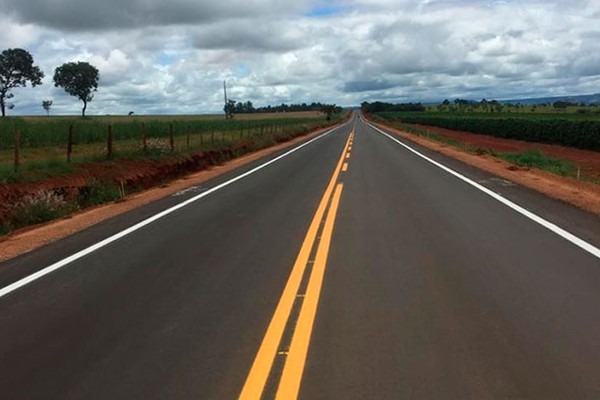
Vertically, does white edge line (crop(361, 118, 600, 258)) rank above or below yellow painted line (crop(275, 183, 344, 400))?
below

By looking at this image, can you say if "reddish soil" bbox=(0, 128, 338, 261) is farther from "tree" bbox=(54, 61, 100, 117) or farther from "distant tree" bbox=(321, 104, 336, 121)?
"distant tree" bbox=(321, 104, 336, 121)

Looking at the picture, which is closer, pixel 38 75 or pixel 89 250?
pixel 89 250

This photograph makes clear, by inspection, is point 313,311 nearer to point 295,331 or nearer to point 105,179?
point 295,331

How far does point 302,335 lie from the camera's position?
4934 mm

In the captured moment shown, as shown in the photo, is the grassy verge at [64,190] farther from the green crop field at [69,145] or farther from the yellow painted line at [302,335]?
the yellow painted line at [302,335]

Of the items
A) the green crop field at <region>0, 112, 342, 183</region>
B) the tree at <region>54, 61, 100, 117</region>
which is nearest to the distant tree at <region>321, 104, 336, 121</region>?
the tree at <region>54, 61, 100, 117</region>

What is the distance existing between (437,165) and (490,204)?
9.64 m

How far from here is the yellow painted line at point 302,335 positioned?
397 centimetres

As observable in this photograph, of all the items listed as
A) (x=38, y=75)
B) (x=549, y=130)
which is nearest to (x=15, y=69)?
(x=38, y=75)

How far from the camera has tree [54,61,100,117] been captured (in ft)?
340

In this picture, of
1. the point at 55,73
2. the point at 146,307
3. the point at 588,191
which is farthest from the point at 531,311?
the point at 55,73

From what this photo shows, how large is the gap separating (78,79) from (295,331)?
109026 millimetres

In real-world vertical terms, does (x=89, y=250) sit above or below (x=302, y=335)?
below

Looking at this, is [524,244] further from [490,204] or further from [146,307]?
[146,307]
